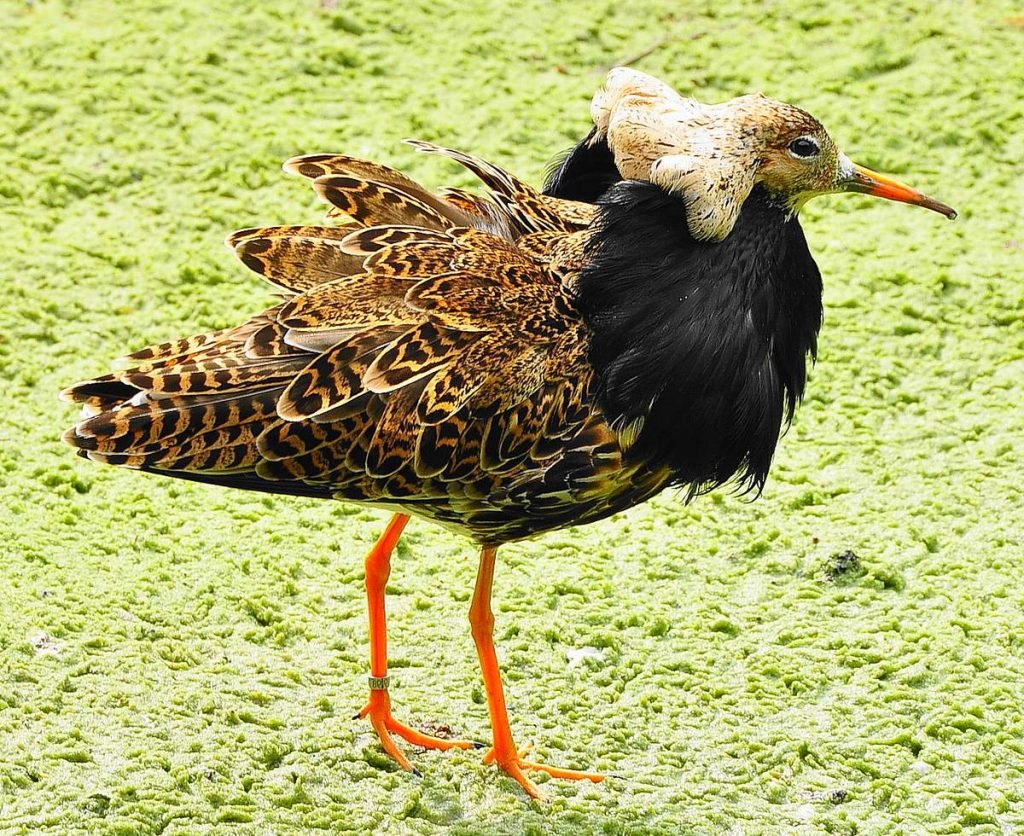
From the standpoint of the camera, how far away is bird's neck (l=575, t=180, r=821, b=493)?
13.0 feet

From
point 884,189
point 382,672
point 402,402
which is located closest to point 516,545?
point 382,672

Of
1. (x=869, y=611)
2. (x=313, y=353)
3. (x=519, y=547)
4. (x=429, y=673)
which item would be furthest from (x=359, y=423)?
(x=869, y=611)

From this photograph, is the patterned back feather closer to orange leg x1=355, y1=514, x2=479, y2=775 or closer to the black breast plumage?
the black breast plumage

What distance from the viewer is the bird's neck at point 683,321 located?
3.96 meters

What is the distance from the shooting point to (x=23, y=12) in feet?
25.8

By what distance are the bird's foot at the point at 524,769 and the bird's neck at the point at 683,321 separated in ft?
3.12

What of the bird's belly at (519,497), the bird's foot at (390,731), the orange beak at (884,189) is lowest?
the bird's foot at (390,731)

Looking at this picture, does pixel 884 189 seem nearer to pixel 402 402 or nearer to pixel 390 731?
pixel 402 402

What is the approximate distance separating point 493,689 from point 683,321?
121cm

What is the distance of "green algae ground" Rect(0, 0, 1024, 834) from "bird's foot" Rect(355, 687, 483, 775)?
0.16ft

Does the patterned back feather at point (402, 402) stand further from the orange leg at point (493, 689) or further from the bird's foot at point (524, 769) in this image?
the bird's foot at point (524, 769)

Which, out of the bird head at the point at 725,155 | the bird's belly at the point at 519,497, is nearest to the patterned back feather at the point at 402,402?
the bird's belly at the point at 519,497

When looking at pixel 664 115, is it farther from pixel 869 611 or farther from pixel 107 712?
pixel 107 712

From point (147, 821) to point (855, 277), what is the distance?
3.89 m
